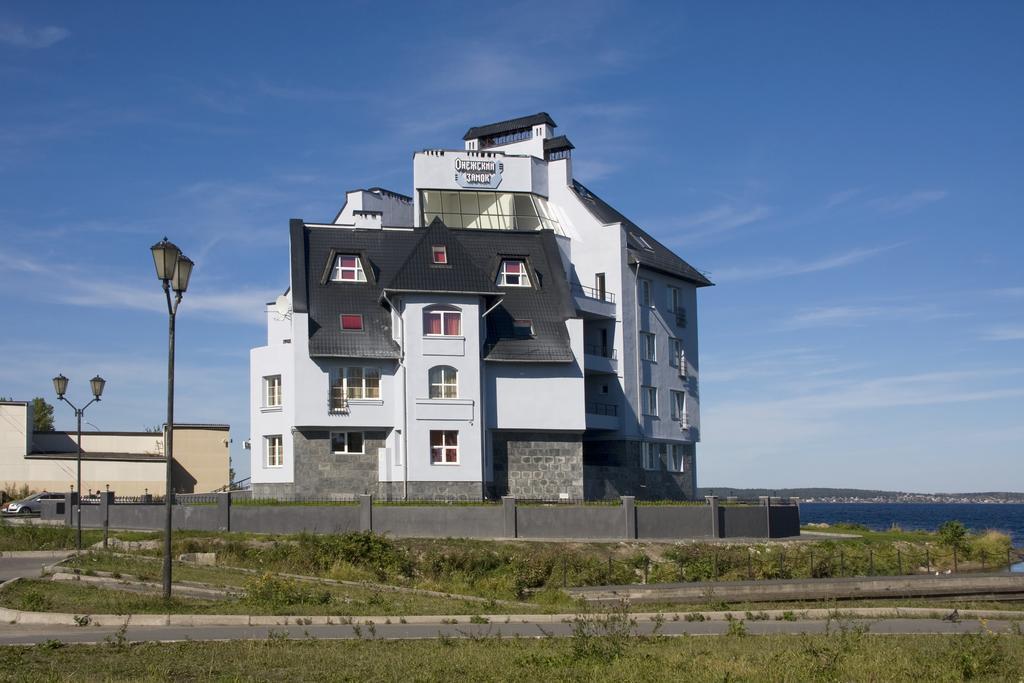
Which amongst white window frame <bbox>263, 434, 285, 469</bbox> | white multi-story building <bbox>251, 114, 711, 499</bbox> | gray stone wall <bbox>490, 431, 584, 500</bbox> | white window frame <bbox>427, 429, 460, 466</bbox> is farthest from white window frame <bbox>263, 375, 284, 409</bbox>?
gray stone wall <bbox>490, 431, 584, 500</bbox>

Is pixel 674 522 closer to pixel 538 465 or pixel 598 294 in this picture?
pixel 538 465

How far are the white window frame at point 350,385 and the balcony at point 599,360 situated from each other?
10.1 m

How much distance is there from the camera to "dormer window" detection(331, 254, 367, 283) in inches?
1969

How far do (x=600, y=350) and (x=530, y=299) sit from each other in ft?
18.2

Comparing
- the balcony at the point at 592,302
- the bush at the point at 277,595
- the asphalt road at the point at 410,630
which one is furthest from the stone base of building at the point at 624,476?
the asphalt road at the point at 410,630

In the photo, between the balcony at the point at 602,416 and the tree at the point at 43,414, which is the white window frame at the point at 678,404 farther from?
the tree at the point at 43,414

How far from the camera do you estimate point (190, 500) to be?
47469 millimetres

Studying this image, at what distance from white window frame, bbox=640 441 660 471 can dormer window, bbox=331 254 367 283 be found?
53.5 ft

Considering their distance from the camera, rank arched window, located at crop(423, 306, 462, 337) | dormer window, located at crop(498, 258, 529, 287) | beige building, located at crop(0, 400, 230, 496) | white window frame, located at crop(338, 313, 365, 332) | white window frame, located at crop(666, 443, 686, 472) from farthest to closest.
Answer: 1. beige building, located at crop(0, 400, 230, 496)
2. white window frame, located at crop(666, 443, 686, 472)
3. dormer window, located at crop(498, 258, 529, 287)
4. white window frame, located at crop(338, 313, 365, 332)
5. arched window, located at crop(423, 306, 462, 337)

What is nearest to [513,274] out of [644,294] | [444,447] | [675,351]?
[644,294]

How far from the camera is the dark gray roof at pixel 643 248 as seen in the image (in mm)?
56625

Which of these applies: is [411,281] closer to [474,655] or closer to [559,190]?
[559,190]

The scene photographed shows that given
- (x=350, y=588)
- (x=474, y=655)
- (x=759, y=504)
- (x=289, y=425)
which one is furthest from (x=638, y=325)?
(x=474, y=655)

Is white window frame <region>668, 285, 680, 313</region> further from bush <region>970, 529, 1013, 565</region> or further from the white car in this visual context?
the white car
